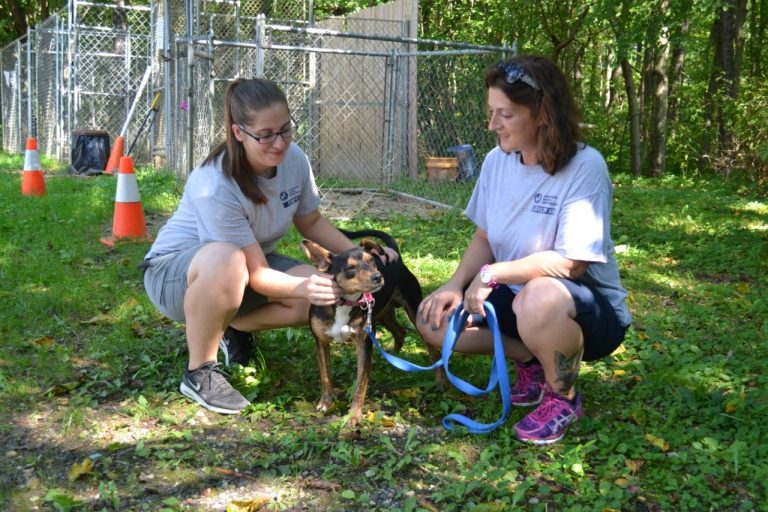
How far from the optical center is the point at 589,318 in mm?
3086

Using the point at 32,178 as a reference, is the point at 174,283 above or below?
below

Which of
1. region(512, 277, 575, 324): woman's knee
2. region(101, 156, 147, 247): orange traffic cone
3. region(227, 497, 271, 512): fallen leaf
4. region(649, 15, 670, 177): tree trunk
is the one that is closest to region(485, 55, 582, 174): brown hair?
region(512, 277, 575, 324): woman's knee

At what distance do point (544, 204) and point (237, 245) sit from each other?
1299 mm

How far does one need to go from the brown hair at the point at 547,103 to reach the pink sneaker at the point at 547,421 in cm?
93

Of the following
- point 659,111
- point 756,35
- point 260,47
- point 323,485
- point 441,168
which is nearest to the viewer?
point 323,485

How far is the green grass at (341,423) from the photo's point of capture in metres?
2.73

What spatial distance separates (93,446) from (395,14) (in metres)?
11.2

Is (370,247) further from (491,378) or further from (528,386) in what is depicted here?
(528,386)

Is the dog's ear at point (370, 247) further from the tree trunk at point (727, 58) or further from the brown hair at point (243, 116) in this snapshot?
the tree trunk at point (727, 58)

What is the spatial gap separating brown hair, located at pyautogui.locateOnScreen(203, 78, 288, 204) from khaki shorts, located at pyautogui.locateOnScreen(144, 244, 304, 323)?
0.39 meters

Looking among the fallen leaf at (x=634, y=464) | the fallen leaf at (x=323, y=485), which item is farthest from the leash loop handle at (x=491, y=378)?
the fallen leaf at (x=323, y=485)

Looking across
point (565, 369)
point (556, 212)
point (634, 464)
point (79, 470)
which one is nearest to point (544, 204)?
point (556, 212)

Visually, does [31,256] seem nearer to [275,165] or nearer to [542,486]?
[275,165]

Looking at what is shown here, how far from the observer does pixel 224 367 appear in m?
3.87
